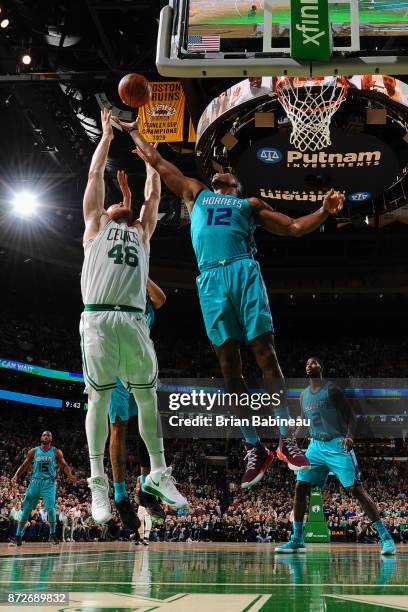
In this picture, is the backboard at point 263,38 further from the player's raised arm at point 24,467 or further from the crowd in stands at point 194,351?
the crowd in stands at point 194,351

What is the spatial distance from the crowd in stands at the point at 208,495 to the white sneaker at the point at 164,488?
1267cm

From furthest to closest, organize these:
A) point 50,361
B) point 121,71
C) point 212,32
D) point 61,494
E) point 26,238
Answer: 1. point 50,361
2. point 26,238
3. point 61,494
4. point 121,71
5. point 212,32

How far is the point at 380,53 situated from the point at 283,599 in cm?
356

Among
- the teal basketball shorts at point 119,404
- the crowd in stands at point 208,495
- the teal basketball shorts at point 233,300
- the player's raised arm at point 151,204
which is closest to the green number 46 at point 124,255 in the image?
the player's raised arm at point 151,204

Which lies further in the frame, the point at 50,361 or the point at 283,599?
the point at 50,361

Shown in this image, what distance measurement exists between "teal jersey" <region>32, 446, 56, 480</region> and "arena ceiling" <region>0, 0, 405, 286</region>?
6148mm

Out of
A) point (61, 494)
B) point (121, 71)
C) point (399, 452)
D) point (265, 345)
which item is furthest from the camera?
point (399, 452)

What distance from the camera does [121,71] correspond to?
40.3 feet

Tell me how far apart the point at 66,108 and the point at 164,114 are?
475cm

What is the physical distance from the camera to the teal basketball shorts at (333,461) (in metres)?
8.28

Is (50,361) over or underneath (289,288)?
underneath

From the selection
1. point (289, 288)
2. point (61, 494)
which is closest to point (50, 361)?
point (61, 494)

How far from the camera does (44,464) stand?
41.0 feet

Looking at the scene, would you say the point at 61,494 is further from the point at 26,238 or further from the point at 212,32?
the point at 212,32
